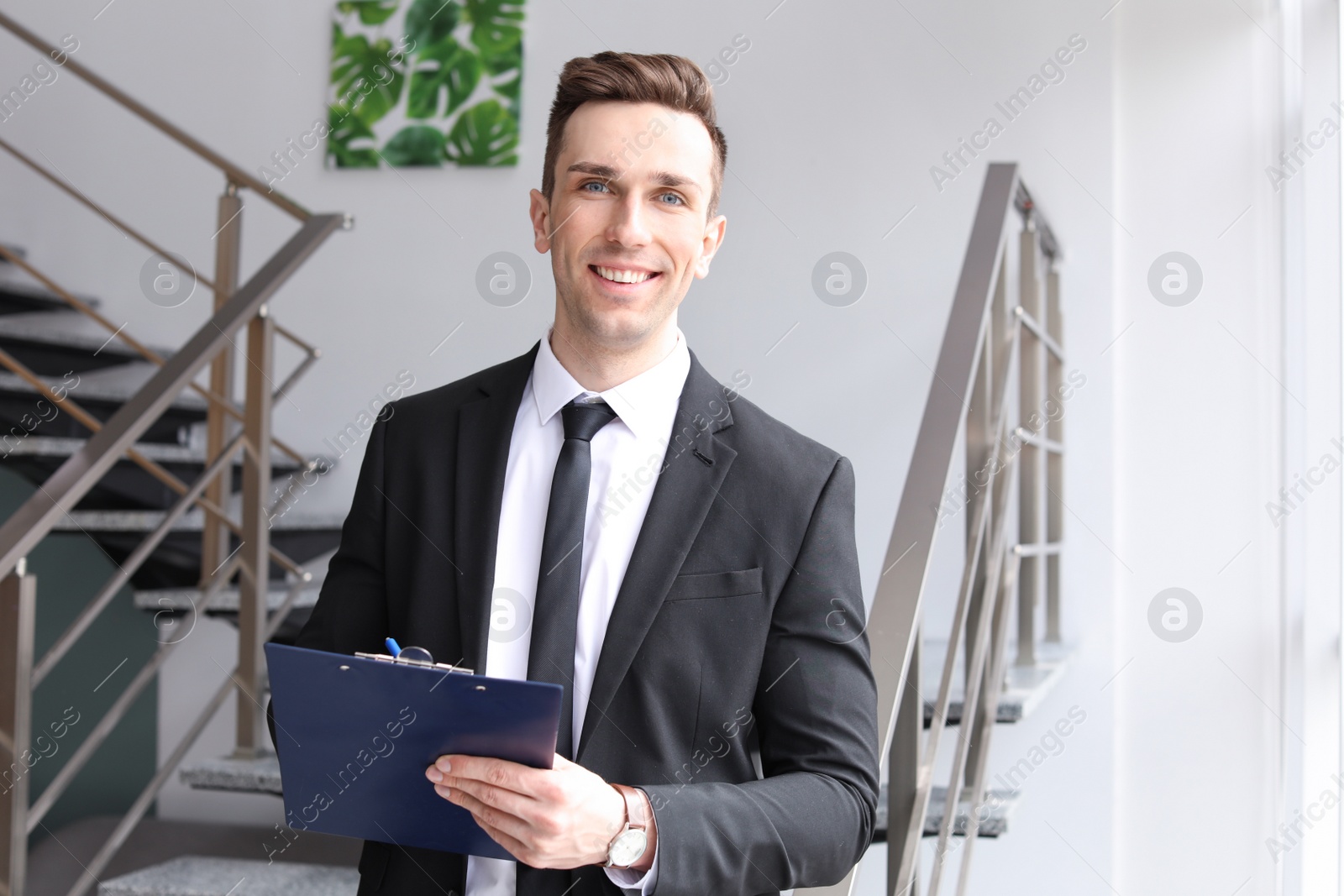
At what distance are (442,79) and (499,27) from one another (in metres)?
0.20

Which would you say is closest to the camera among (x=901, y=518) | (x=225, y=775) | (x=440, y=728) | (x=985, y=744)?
(x=440, y=728)

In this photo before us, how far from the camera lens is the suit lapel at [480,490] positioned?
102 centimetres

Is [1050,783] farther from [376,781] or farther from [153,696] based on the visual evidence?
[153,696]

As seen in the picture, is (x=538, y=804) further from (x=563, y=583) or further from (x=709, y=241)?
(x=709, y=241)

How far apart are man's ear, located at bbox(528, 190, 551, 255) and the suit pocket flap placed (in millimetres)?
338

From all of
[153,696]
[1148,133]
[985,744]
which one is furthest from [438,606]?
[153,696]

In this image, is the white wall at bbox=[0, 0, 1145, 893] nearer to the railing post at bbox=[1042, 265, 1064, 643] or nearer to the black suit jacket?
the railing post at bbox=[1042, 265, 1064, 643]

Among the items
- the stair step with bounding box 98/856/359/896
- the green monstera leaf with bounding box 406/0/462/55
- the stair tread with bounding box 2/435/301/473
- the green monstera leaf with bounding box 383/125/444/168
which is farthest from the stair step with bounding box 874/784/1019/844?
the green monstera leaf with bounding box 406/0/462/55

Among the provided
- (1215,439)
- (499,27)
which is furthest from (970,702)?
(499,27)

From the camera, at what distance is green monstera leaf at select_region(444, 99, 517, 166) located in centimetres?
302

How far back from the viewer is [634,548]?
1.04 m

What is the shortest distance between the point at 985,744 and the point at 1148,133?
1.48 metres

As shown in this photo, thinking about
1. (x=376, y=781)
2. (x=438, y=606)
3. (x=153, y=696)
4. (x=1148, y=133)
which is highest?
(x=1148, y=133)

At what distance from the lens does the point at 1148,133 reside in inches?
104
